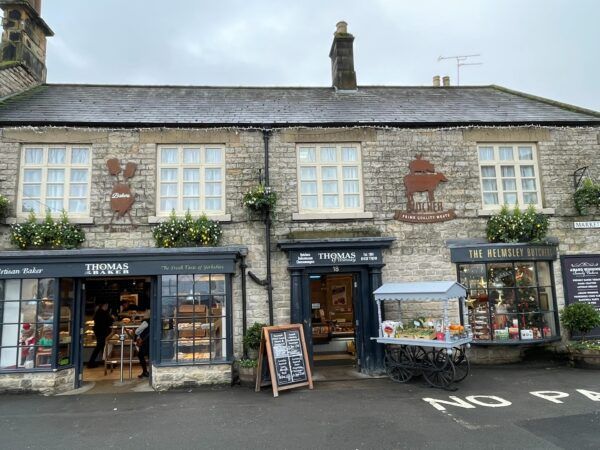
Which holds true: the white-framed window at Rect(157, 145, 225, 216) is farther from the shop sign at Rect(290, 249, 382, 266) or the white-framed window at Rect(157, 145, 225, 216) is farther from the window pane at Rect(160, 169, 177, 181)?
the shop sign at Rect(290, 249, 382, 266)

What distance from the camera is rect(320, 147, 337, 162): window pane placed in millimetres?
10781

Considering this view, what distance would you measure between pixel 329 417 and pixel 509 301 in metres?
5.83

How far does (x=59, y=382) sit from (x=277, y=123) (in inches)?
283

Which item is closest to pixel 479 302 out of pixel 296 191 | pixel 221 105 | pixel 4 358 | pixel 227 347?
pixel 296 191

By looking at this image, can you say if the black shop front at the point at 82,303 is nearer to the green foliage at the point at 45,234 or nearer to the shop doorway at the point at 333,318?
the green foliage at the point at 45,234

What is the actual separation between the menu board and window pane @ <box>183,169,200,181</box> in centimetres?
888

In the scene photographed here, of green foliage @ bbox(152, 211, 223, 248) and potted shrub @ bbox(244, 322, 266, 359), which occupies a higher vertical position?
green foliage @ bbox(152, 211, 223, 248)

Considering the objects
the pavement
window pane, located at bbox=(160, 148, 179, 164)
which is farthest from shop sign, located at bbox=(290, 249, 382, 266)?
window pane, located at bbox=(160, 148, 179, 164)

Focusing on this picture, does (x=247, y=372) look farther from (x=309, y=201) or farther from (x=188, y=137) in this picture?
(x=188, y=137)

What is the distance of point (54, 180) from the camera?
10.1 m

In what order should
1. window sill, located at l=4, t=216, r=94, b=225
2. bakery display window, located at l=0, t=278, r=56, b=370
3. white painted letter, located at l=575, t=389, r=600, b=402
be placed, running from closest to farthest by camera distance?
white painted letter, located at l=575, t=389, r=600, b=402, bakery display window, located at l=0, t=278, r=56, b=370, window sill, located at l=4, t=216, r=94, b=225

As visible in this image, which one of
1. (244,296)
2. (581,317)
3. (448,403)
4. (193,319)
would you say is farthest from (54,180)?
(581,317)

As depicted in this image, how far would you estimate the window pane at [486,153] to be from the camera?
36.4ft

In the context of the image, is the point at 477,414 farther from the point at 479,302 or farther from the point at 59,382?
the point at 59,382
